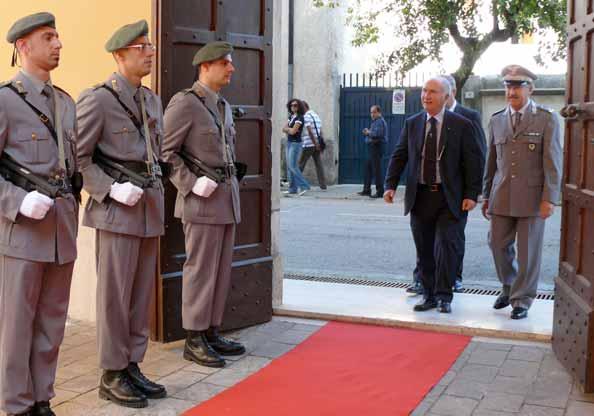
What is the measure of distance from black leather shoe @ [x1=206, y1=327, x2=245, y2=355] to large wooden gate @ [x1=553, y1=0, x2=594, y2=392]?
2.08 metres

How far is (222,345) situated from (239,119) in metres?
1.65

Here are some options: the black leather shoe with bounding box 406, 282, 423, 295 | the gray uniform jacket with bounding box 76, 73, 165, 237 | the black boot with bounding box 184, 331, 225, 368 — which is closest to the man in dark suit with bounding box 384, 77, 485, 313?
the black leather shoe with bounding box 406, 282, 423, 295

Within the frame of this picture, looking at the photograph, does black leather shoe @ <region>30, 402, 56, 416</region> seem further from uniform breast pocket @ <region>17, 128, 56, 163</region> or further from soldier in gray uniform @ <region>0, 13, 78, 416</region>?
uniform breast pocket @ <region>17, 128, 56, 163</region>

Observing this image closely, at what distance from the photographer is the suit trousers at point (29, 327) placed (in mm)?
3953

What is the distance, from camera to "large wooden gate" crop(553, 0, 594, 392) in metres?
4.72

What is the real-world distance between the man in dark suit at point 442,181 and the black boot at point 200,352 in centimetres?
191

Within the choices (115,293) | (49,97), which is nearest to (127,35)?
(49,97)

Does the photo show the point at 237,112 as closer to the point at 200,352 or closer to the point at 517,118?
the point at 200,352

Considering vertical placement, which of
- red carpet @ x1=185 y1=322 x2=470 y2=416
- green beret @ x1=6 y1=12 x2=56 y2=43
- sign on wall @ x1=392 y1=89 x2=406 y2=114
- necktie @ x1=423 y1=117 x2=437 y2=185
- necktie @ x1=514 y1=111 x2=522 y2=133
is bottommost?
red carpet @ x1=185 y1=322 x2=470 y2=416

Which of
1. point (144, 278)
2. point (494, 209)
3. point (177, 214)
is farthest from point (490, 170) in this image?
point (144, 278)

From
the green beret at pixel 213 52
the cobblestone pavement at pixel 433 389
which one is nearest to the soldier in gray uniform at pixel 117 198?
the cobblestone pavement at pixel 433 389

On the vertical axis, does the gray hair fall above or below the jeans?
above

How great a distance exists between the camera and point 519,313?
623cm

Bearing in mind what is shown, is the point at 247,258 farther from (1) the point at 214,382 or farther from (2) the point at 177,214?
(1) the point at 214,382
